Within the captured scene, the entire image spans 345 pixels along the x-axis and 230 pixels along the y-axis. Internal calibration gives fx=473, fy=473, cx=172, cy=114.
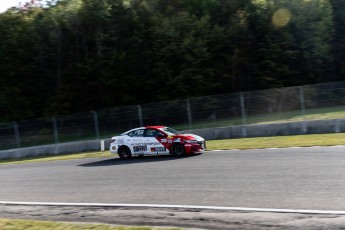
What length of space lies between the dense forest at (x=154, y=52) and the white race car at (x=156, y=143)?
16.7 metres

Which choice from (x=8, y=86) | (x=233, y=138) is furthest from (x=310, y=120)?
(x=8, y=86)

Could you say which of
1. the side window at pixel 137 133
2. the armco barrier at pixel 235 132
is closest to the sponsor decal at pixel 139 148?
the side window at pixel 137 133

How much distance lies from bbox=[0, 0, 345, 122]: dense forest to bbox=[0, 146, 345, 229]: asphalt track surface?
785 inches

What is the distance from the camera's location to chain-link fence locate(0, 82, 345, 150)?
26984 millimetres

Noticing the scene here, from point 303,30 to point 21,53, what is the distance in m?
24.3

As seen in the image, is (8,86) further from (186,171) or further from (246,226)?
(246,226)

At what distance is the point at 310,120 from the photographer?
25.2 metres

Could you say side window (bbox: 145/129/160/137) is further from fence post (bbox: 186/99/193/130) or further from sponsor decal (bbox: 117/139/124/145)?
fence post (bbox: 186/99/193/130)

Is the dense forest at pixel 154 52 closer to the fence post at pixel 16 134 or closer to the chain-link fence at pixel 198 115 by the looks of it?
the fence post at pixel 16 134

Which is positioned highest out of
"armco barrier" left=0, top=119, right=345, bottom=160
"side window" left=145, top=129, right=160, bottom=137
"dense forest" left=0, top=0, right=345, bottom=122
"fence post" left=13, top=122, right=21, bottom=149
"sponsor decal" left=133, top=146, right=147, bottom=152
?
"dense forest" left=0, top=0, right=345, bottom=122

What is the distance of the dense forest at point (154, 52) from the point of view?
38906 millimetres

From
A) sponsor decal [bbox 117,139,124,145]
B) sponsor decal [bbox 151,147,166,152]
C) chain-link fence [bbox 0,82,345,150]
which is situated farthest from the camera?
chain-link fence [bbox 0,82,345,150]

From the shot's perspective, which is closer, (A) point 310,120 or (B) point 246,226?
(B) point 246,226

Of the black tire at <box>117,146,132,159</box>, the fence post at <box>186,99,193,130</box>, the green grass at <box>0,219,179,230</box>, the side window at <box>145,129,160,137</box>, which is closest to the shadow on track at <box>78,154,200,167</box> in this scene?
the black tire at <box>117,146,132,159</box>
